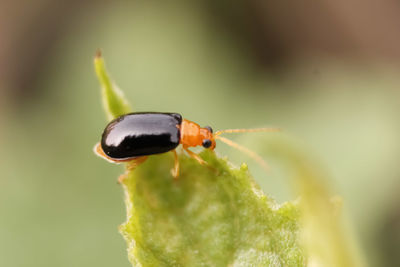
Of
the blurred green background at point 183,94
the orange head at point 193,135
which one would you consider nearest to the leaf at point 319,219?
the orange head at point 193,135

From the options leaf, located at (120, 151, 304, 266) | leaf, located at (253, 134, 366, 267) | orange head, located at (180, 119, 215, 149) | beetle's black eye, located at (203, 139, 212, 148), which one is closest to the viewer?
leaf, located at (120, 151, 304, 266)

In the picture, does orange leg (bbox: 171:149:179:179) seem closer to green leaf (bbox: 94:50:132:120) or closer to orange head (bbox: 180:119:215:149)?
green leaf (bbox: 94:50:132:120)

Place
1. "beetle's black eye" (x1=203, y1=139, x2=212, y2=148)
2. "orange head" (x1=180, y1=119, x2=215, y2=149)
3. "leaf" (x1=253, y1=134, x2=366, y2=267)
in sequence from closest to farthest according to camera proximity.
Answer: "leaf" (x1=253, y1=134, x2=366, y2=267) → "beetle's black eye" (x1=203, y1=139, x2=212, y2=148) → "orange head" (x1=180, y1=119, x2=215, y2=149)

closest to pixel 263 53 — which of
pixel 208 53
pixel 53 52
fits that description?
pixel 208 53

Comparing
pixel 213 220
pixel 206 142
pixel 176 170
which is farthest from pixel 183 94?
pixel 213 220

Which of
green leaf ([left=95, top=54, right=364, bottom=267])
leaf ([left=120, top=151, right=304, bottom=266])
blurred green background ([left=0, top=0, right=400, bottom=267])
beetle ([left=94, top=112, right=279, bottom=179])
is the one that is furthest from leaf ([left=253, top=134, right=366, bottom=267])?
blurred green background ([left=0, top=0, right=400, bottom=267])

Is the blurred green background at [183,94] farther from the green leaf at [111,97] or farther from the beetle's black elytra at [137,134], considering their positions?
Answer: the green leaf at [111,97]
